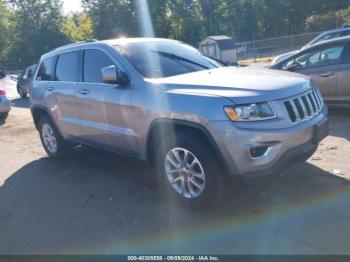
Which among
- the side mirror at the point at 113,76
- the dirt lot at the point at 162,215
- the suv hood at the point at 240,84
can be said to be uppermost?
the side mirror at the point at 113,76

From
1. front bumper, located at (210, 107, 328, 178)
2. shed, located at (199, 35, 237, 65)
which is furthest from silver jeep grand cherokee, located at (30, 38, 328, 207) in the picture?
shed, located at (199, 35, 237, 65)

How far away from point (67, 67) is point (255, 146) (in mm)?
3568

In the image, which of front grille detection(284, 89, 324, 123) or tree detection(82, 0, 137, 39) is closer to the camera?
front grille detection(284, 89, 324, 123)

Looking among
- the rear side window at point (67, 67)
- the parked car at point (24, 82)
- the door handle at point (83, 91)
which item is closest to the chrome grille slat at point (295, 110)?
the door handle at point (83, 91)

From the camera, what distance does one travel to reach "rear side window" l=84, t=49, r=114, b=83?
5.28 m

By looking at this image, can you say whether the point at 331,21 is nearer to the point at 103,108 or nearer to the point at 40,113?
the point at 40,113

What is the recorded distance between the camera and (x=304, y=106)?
421 cm

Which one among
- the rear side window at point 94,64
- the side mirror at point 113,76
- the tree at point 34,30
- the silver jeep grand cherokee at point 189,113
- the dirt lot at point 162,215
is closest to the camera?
the dirt lot at point 162,215

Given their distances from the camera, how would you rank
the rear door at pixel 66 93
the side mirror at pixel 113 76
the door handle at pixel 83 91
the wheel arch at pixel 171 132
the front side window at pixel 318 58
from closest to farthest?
the wheel arch at pixel 171 132
the side mirror at pixel 113 76
the door handle at pixel 83 91
the rear door at pixel 66 93
the front side window at pixel 318 58

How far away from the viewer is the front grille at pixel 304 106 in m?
Answer: 4.00

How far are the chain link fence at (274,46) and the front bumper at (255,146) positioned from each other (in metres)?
30.4

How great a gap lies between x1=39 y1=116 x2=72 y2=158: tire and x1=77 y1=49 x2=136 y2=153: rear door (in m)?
1.06

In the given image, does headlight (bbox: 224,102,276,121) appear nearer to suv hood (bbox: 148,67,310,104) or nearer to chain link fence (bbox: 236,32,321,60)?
suv hood (bbox: 148,67,310,104)

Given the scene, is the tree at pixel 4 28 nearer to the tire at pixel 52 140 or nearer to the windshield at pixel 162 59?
the tire at pixel 52 140
